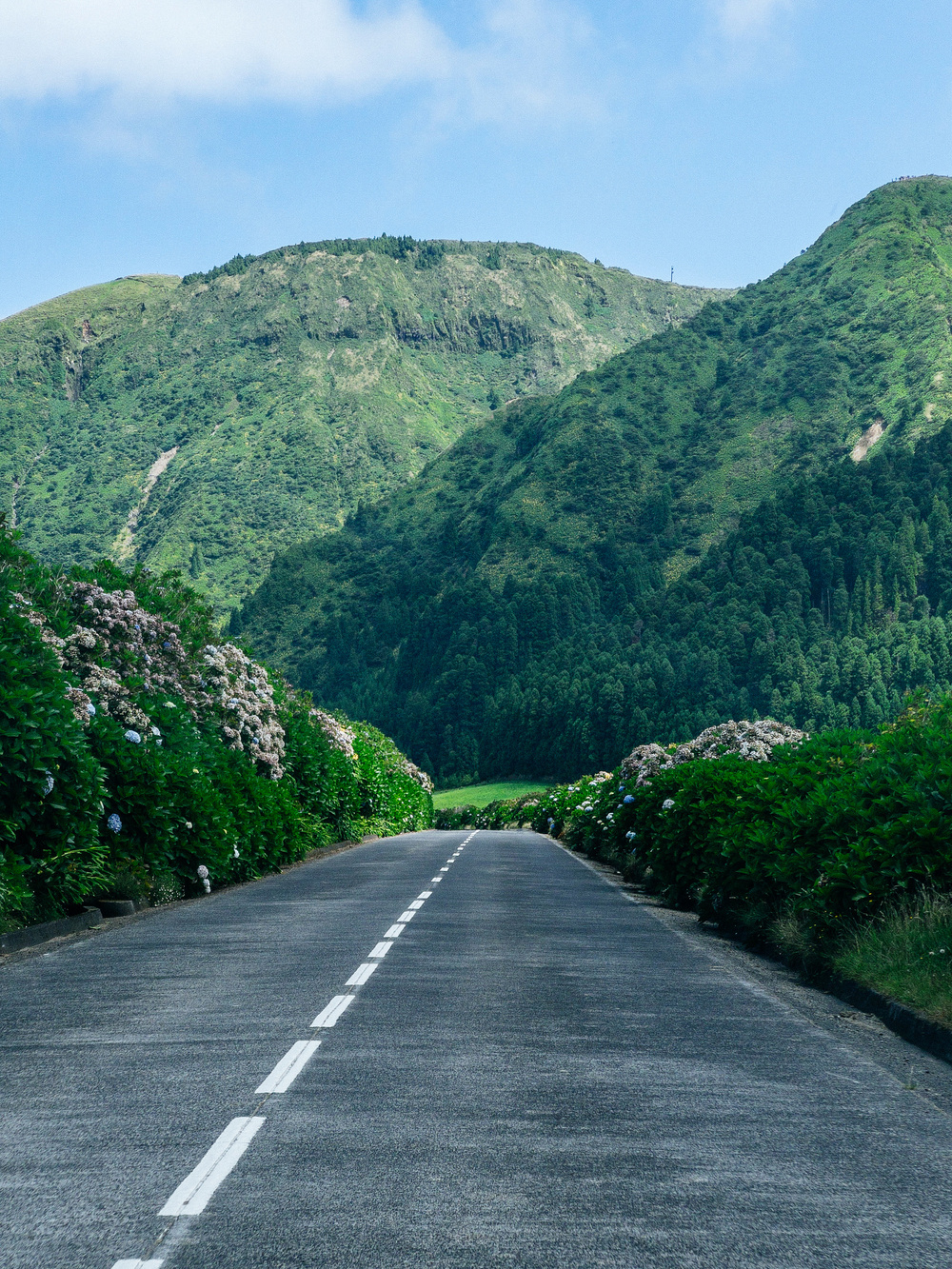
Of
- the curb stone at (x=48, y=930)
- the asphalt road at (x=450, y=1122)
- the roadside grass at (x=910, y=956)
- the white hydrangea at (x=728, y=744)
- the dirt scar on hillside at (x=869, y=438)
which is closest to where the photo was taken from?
the asphalt road at (x=450, y=1122)

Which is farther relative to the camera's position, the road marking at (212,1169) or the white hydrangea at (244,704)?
the white hydrangea at (244,704)

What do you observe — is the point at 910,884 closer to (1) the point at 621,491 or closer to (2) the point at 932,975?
(2) the point at 932,975

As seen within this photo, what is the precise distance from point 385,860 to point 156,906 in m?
13.2

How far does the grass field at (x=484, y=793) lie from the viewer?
128m

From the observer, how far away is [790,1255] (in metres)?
4.72

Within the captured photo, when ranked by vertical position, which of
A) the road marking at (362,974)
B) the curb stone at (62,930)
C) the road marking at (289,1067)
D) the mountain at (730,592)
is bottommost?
the curb stone at (62,930)

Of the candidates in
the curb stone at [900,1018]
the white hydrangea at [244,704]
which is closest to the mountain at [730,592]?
the white hydrangea at [244,704]

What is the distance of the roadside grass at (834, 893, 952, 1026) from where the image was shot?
9.68 meters

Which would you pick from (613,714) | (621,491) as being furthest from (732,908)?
(621,491)

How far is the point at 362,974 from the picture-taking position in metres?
11.6

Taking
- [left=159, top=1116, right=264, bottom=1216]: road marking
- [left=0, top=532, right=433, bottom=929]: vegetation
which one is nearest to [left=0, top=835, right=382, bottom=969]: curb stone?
[left=0, top=532, right=433, bottom=929]: vegetation

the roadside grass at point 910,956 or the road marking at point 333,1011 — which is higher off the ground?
the roadside grass at point 910,956

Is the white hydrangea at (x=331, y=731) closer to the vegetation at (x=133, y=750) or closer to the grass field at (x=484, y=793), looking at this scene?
the vegetation at (x=133, y=750)

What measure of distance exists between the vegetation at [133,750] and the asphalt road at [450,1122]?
2.52m
